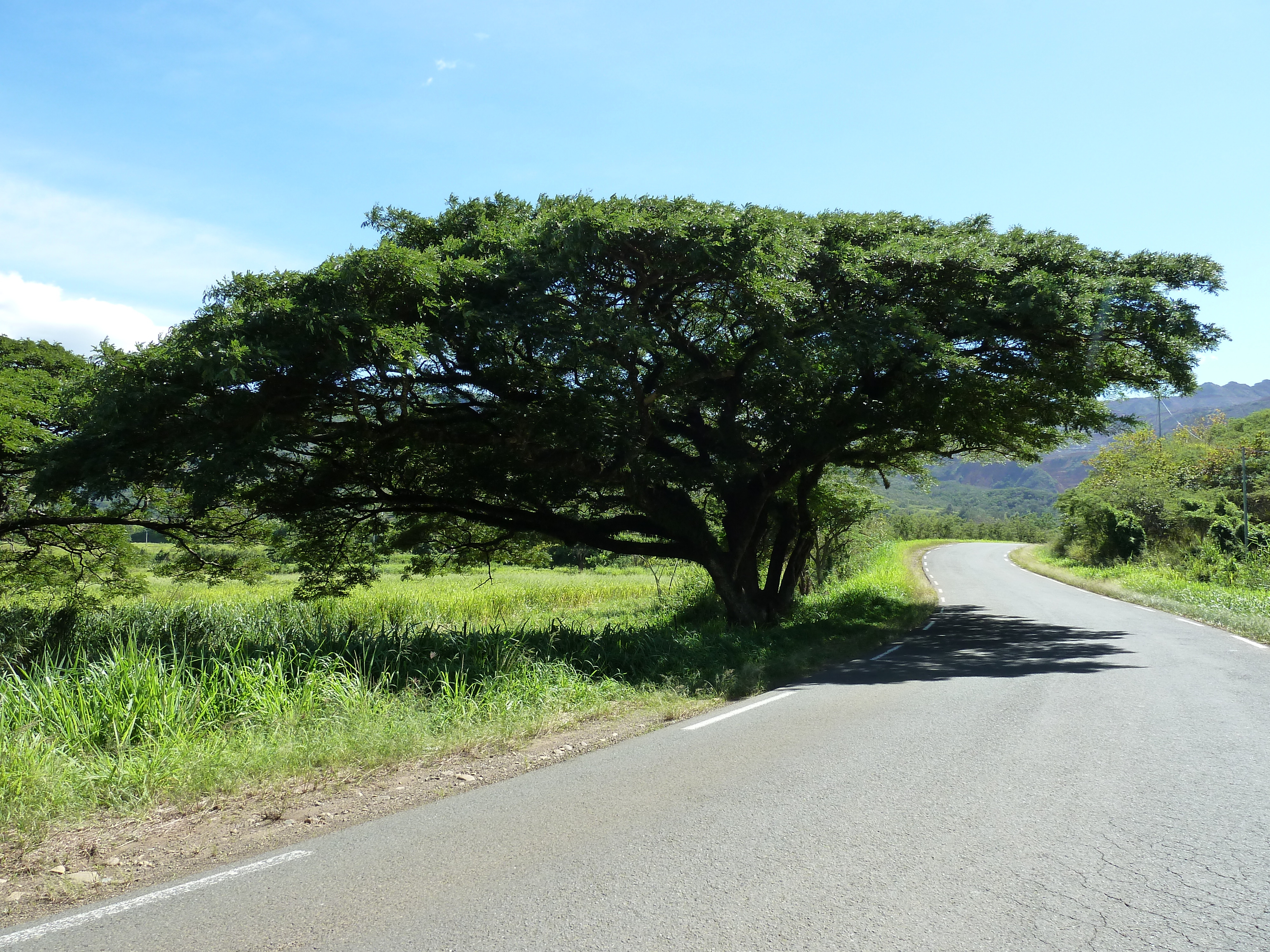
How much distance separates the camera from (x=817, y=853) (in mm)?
4453

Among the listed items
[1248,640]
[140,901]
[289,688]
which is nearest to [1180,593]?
[1248,640]

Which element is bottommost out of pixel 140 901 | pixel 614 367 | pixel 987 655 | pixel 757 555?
pixel 987 655

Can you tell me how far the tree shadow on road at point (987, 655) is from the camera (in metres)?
11.5

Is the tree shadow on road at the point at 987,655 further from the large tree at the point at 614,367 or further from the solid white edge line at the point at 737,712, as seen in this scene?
the large tree at the point at 614,367

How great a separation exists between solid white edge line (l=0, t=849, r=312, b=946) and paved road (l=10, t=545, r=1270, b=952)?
0.19ft

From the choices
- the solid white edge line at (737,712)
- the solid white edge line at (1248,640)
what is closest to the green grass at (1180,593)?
the solid white edge line at (1248,640)

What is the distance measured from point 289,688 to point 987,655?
10815 millimetres

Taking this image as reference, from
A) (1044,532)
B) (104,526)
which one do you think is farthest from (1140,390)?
(1044,532)

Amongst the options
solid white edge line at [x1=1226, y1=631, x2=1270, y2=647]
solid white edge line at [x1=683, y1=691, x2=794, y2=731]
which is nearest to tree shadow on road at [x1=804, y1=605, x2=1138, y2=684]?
solid white edge line at [x1=683, y1=691, x2=794, y2=731]

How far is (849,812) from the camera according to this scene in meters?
5.15

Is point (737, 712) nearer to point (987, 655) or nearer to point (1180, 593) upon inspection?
point (987, 655)

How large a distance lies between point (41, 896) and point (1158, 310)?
14.7 m

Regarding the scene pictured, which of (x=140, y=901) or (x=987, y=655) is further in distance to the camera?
(x=987, y=655)

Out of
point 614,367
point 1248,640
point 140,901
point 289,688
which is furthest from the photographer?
point 1248,640
